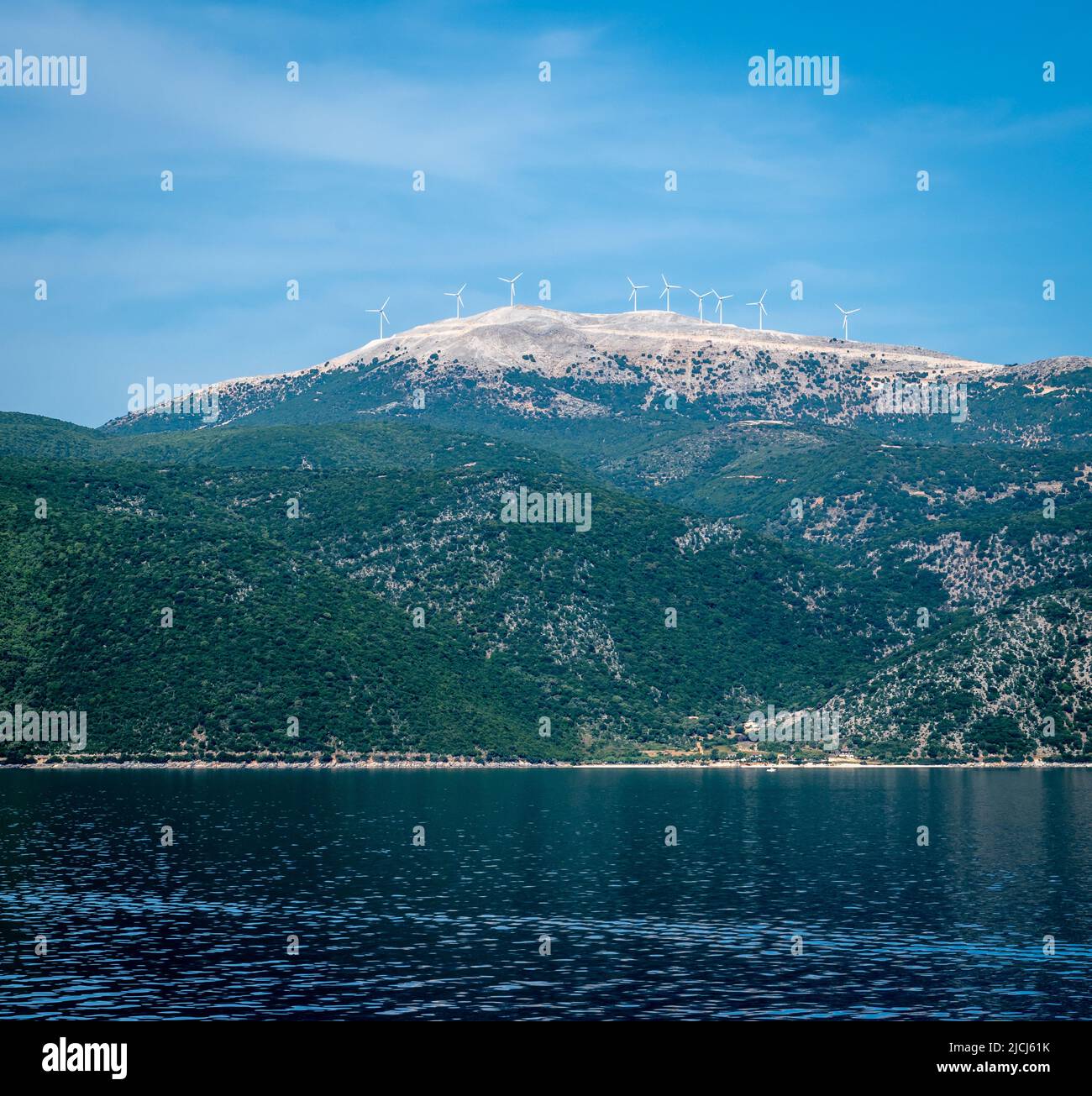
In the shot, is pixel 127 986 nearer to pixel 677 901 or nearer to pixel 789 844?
pixel 677 901

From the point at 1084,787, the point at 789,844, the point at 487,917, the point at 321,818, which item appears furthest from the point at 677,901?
the point at 1084,787

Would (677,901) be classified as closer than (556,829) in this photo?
Yes

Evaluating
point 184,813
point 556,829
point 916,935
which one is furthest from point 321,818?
point 916,935

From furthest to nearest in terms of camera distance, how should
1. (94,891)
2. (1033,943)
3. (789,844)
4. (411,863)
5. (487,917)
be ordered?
(789,844), (411,863), (94,891), (487,917), (1033,943)

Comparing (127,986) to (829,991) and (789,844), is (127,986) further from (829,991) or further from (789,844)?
(789,844)
